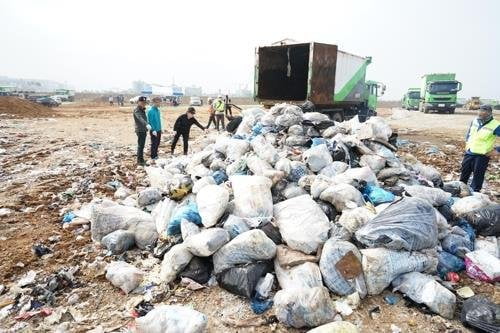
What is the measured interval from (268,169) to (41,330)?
241cm

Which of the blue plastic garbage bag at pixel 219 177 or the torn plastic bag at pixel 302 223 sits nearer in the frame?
the torn plastic bag at pixel 302 223

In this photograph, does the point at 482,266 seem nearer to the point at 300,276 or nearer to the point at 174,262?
the point at 300,276

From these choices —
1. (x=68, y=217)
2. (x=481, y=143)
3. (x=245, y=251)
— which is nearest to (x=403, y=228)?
(x=245, y=251)

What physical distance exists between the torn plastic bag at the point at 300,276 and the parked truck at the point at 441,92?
22582 millimetres

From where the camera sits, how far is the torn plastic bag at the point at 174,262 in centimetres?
269

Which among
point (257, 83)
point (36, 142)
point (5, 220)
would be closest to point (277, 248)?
point (5, 220)

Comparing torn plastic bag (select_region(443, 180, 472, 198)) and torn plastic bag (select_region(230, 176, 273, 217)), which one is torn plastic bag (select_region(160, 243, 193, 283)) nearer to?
torn plastic bag (select_region(230, 176, 273, 217))

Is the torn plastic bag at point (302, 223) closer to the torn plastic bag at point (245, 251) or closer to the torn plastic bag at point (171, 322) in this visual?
the torn plastic bag at point (245, 251)

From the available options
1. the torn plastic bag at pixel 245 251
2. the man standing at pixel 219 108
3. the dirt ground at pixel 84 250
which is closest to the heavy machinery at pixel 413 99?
the dirt ground at pixel 84 250

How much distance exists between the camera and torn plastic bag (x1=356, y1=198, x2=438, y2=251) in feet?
8.52

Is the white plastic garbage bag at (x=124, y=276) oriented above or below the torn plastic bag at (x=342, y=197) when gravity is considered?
below

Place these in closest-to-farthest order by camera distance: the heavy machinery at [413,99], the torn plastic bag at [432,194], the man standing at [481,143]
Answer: the torn plastic bag at [432,194] → the man standing at [481,143] → the heavy machinery at [413,99]

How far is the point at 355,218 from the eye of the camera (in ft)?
9.41

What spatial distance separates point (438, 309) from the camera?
2.36 meters
